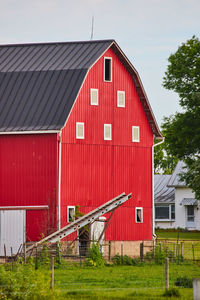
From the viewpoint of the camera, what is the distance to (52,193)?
144ft

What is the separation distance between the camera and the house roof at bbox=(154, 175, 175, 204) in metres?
82.0

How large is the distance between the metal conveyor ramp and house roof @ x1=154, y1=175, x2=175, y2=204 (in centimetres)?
3769

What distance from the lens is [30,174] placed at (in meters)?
44.2

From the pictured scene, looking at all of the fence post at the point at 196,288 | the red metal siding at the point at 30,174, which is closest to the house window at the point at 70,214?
the red metal siding at the point at 30,174

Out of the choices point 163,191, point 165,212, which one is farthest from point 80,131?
point 163,191

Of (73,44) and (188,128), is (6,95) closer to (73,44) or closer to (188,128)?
(73,44)

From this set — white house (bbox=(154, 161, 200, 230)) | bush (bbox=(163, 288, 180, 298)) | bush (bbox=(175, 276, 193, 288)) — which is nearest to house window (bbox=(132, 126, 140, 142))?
bush (bbox=(175, 276, 193, 288))

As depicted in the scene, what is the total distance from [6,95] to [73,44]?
15.7 ft

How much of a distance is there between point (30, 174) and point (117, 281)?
46.6ft

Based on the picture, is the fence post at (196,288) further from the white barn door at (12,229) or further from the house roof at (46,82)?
the house roof at (46,82)

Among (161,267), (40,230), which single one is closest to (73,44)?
(40,230)

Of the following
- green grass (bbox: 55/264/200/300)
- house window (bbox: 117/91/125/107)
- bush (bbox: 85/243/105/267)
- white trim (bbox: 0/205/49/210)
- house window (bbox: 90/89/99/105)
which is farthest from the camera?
house window (bbox: 117/91/125/107)

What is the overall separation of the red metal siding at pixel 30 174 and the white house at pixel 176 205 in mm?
33663

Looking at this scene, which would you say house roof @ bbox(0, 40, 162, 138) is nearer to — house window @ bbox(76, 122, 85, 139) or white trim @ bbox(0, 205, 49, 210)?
house window @ bbox(76, 122, 85, 139)
